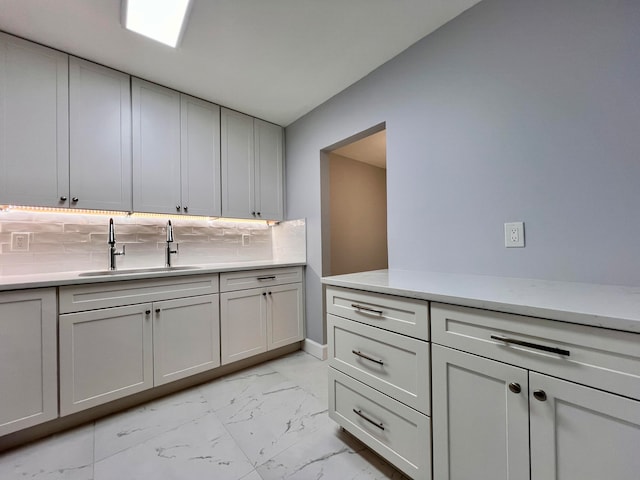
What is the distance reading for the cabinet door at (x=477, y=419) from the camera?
2.77 ft

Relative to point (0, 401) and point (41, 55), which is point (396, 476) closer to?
point (0, 401)

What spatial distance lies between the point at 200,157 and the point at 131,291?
124 centimetres

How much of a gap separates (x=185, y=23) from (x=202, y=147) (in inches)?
38.0

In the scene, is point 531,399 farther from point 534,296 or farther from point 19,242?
point 19,242

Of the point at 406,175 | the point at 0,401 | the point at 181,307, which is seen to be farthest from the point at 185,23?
the point at 0,401

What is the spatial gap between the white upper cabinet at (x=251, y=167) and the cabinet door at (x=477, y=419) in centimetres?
214

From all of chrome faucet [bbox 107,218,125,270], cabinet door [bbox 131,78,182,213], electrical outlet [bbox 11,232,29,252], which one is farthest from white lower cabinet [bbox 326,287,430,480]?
electrical outlet [bbox 11,232,29,252]

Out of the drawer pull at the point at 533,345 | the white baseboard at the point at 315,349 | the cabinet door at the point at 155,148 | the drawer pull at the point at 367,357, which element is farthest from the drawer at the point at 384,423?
the cabinet door at the point at 155,148

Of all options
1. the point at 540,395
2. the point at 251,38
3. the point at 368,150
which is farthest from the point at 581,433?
the point at 368,150

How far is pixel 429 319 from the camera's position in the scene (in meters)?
1.07

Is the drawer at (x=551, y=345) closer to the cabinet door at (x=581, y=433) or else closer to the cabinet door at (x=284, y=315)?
the cabinet door at (x=581, y=433)

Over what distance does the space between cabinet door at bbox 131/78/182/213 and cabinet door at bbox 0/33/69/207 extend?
0.39 metres

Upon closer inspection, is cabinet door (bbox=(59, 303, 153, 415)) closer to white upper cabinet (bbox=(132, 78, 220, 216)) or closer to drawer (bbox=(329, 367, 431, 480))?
white upper cabinet (bbox=(132, 78, 220, 216))

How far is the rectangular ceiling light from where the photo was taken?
1.45 meters
